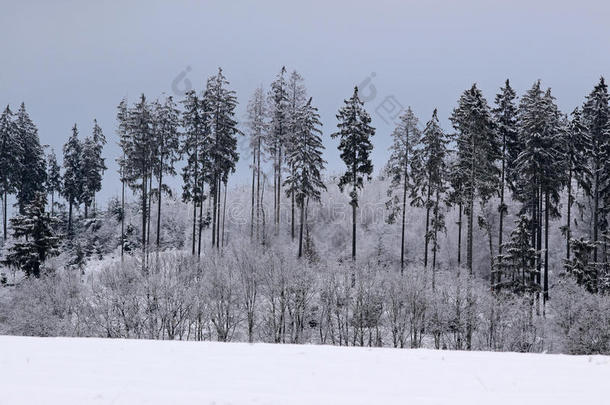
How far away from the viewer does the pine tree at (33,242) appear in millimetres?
35156

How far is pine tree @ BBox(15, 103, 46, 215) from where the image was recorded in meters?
56.3

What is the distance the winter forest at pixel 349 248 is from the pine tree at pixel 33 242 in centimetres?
14

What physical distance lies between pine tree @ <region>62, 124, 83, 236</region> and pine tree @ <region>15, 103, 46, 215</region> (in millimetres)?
3133

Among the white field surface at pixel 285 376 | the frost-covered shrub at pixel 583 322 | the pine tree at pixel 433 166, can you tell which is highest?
the pine tree at pixel 433 166

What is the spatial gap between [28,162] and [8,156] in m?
4.11

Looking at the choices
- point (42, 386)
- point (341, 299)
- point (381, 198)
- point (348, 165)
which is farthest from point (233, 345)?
point (381, 198)

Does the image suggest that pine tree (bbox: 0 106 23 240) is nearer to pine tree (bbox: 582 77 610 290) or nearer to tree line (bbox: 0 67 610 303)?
tree line (bbox: 0 67 610 303)

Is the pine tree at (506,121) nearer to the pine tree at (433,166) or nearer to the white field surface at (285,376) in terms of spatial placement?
the pine tree at (433,166)

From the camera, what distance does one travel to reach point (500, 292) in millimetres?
29531

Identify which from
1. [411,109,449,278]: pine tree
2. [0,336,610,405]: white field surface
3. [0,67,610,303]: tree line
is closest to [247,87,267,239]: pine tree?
[0,67,610,303]: tree line

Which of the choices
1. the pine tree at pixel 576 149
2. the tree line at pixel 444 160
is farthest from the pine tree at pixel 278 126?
the pine tree at pixel 576 149

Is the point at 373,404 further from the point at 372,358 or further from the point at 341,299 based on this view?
the point at 341,299

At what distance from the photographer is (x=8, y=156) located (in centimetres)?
5353

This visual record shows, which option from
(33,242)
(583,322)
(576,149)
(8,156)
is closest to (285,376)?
(583,322)
